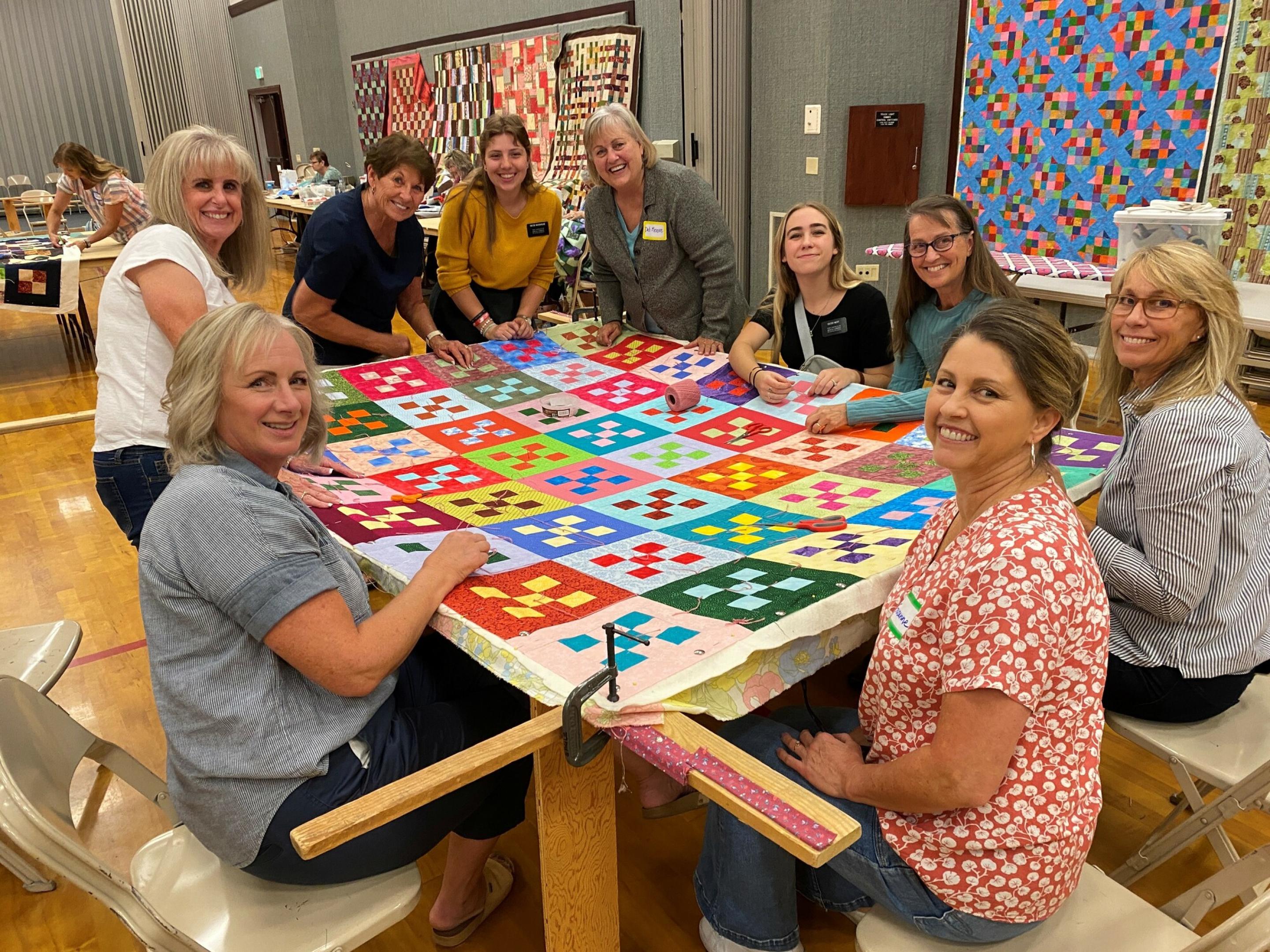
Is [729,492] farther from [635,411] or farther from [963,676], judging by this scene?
[963,676]

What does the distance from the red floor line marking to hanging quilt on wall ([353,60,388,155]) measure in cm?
846

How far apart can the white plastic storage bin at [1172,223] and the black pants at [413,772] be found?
117 inches

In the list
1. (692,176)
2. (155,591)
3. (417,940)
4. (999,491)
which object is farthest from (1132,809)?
(692,176)

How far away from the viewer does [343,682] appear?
4.13 feet

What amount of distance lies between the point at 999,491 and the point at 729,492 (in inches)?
33.0

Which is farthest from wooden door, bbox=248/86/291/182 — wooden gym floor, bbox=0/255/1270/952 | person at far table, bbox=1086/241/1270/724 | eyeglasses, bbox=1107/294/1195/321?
person at far table, bbox=1086/241/1270/724

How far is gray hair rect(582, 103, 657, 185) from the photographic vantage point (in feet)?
9.30

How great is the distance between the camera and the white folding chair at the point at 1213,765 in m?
1.40

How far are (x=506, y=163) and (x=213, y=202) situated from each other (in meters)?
1.19

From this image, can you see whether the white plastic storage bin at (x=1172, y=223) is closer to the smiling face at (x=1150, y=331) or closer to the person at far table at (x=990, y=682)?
the smiling face at (x=1150, y=331)

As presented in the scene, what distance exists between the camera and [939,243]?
2.33 m

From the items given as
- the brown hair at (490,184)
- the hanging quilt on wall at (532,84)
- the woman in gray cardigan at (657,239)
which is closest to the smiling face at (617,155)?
the woman in gray cardigan at (657,239)

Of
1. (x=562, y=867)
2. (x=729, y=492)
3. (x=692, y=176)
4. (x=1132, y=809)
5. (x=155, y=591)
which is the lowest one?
(x=1132, y=809)

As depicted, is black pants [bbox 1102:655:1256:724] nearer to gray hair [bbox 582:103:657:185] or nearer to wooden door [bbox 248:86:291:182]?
gray hair [bbox 582:103:657:185]
